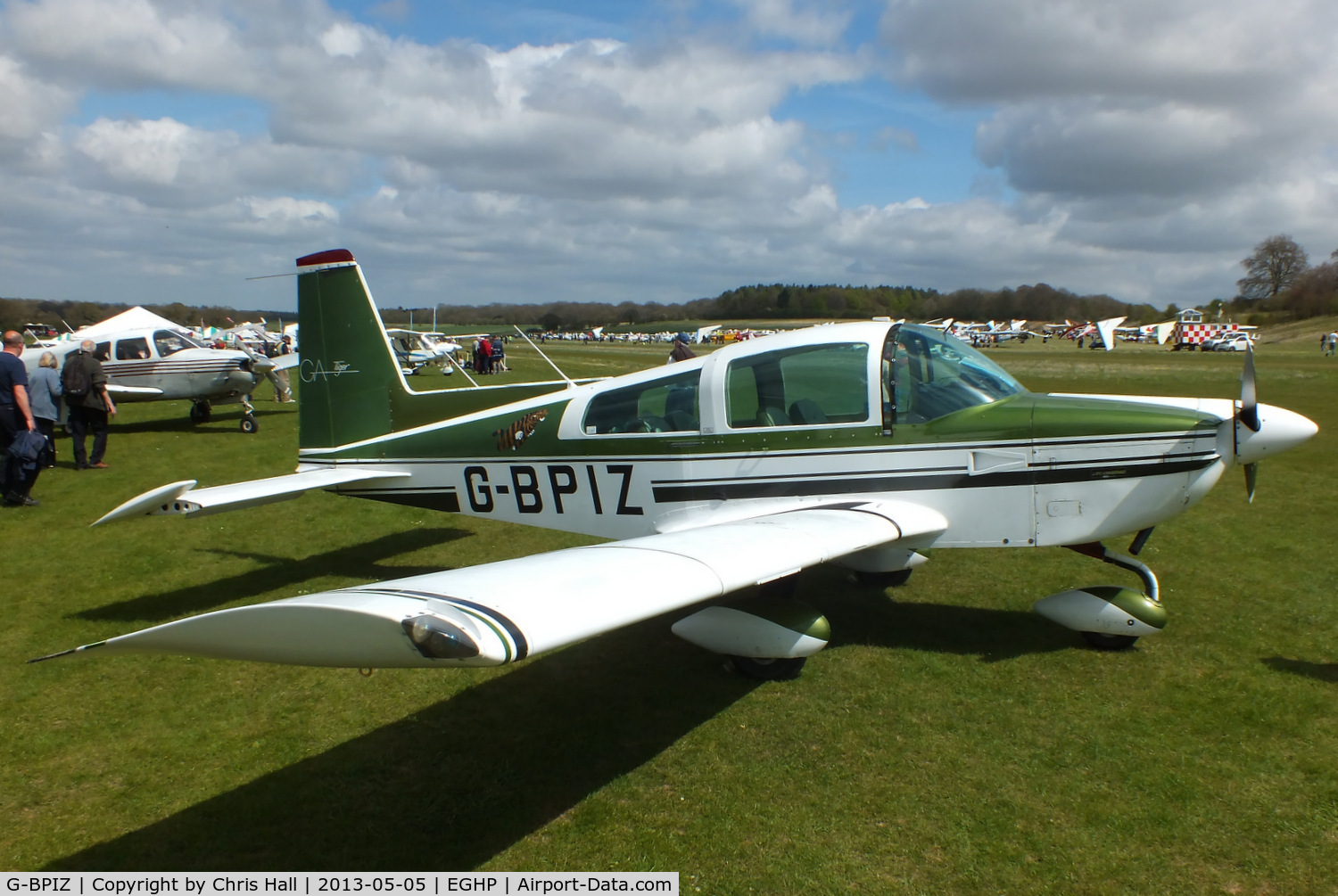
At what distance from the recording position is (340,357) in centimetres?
720

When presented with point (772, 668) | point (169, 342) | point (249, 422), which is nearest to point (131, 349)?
point (169, 342)

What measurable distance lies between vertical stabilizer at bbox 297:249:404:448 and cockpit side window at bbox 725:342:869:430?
10.8 ft

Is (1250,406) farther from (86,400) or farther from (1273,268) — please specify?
(1273,268)

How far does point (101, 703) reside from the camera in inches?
182

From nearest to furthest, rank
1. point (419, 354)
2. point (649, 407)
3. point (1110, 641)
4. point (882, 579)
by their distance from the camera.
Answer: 1. point (1110, 641)
2. point (649, 407)
3. point (882, 579)
4. point (419, 354)

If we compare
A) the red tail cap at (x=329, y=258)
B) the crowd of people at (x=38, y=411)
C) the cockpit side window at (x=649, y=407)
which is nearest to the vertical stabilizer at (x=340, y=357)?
the red tail cap at (x=329, y=258)

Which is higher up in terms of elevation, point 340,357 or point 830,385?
point 340,357

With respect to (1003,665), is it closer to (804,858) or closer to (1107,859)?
(1107,859)

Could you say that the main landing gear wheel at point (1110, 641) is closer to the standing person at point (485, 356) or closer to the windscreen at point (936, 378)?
the windscreen at point (936, 378)

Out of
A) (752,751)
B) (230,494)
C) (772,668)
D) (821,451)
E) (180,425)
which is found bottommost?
(752,751)

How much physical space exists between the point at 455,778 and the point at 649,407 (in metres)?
2.86

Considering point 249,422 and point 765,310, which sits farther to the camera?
point 765,310

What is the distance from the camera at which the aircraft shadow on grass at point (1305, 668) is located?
185 inches

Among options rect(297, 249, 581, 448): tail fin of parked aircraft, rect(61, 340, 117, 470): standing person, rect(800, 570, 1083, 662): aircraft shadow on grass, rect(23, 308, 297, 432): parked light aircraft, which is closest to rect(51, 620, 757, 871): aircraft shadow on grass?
rect(800, 570, 1083, 662): aircraft shadow on grass
